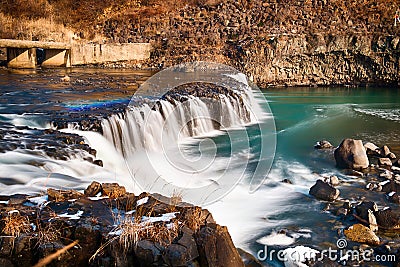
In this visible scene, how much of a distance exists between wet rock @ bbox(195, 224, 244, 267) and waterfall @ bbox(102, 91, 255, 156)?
5.84m

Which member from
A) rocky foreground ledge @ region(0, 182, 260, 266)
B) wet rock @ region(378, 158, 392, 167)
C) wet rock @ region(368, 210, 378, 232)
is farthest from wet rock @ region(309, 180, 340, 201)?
rocky foreground ledge @ region(0, 182, 260, 266)

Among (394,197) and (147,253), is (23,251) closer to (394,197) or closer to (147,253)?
(147,253)

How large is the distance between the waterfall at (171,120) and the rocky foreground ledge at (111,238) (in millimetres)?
5239

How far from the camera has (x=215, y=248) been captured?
4.22 metres

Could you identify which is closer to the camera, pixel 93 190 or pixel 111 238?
pixel 111 238

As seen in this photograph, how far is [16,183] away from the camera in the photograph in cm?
630

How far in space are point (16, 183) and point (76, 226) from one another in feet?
8.38

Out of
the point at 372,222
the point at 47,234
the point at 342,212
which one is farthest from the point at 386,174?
the point at 47,234

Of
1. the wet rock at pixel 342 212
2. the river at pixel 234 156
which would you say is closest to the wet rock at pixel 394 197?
the river at pixel 234 156

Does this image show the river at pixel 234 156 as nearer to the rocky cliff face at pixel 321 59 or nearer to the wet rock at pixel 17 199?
the wet rock at pixel 17 199

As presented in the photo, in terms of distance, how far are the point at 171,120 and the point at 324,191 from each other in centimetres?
621

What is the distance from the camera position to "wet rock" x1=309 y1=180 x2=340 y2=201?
306 inches

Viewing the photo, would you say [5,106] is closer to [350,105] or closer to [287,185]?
[287,185]

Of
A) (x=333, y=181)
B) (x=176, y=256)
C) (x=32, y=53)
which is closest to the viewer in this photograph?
(x=176, y=256)
